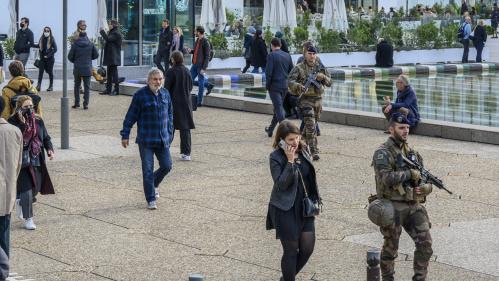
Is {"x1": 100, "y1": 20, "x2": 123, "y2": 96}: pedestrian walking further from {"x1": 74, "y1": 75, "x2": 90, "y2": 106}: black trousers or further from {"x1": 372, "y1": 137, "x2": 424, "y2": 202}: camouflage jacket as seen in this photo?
{"x1": 372, "y1": 137, "x2": 424, "y2": 202}: camouflage jacket

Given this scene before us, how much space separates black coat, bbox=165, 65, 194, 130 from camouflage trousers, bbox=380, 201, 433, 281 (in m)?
7.84

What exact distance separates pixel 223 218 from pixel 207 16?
26.3 m

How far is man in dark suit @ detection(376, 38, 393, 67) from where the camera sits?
3862 cm

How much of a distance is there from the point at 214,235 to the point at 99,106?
13.9 m

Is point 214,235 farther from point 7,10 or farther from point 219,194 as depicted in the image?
point 7,10

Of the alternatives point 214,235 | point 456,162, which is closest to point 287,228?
point 214,235

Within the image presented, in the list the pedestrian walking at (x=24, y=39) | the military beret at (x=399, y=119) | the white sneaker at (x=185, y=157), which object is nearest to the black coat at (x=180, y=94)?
the white sneaker at (x=185, y=157)

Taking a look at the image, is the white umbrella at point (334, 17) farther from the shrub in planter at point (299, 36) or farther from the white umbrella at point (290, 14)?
the shrub in planter at point (299, 36)

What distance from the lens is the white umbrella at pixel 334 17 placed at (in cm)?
4256

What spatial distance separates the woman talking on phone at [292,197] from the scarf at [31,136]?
12.8ft

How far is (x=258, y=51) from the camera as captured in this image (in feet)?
108

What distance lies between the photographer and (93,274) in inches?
414

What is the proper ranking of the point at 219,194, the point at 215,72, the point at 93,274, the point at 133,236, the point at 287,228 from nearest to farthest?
the point at 287,228 → the point at 93,274 → the point at 133,236 → the point at 219,194 → the point at 215,72

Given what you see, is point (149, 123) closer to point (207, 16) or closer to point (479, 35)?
point (207, 16)
